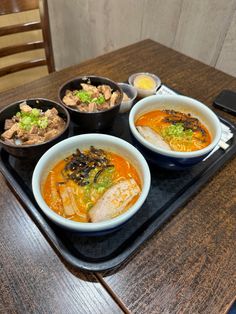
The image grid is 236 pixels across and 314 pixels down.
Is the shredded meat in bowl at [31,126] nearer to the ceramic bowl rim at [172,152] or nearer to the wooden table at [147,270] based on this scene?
the wooden table at [147,270]

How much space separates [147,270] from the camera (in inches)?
27.5

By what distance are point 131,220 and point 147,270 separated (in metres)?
0.15

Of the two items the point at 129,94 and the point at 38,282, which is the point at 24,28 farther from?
the point at 38,282

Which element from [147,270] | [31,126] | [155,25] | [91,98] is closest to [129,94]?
[91,98]

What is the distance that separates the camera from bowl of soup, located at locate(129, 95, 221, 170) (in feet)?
2.76

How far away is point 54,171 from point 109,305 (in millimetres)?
420

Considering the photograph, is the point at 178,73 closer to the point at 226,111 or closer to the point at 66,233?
the point at 226,111

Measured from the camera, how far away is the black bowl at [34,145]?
33.0 inches

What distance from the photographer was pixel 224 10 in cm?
170

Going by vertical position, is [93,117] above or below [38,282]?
above

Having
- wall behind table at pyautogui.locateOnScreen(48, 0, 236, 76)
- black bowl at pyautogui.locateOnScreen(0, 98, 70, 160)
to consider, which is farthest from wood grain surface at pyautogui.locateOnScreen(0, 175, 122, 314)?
wall behind table at pyautogui.locateOnScreen(48, 0, 236, 76)

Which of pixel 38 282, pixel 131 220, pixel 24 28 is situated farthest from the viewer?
pixel 24 28

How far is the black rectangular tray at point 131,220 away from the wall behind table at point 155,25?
1107 mm

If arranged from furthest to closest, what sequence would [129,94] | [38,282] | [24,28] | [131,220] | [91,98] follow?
1. [24,28]
2. [129,94]
3. [91,98]
4. [131,220]
5. [38,282]
